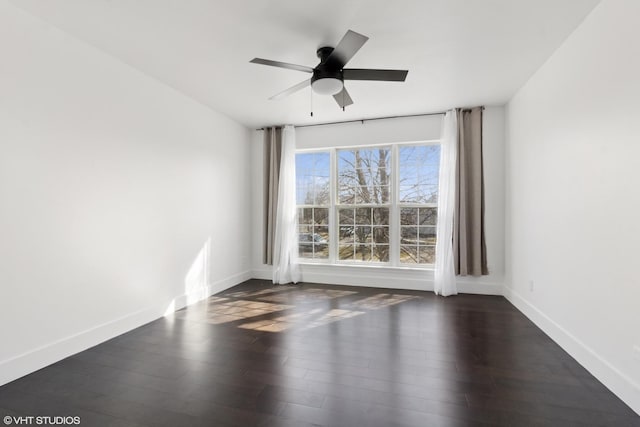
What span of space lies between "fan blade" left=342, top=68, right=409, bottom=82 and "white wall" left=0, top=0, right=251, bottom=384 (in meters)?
2.25

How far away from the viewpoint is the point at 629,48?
Result: 1884mm

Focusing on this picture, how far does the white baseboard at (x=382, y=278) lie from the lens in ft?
14.4

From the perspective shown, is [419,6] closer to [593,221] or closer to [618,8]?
[618,8]

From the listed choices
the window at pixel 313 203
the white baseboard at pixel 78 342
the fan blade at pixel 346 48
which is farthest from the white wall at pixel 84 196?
the fan blade at pixel 346 48

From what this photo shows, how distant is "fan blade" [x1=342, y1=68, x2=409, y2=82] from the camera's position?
8.10 feet

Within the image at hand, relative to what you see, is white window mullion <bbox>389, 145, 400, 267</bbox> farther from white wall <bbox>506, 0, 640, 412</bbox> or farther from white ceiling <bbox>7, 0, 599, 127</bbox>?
white wall <bbox>506, 0, 640, 412</bbox>

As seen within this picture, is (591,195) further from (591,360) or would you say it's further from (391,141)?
(391,141)

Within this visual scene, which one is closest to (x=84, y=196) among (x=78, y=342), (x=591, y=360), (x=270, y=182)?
(x=78, y=342)

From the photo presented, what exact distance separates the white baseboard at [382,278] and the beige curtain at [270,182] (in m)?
0.48

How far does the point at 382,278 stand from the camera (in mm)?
4812

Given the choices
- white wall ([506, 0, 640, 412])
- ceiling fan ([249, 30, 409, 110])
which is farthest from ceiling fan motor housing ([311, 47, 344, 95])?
white wall ([506, 0, 640, 412])

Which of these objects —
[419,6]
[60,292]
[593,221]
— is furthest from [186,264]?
[593,221]

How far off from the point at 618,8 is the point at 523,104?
1.65 meters

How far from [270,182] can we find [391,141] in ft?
6.98
